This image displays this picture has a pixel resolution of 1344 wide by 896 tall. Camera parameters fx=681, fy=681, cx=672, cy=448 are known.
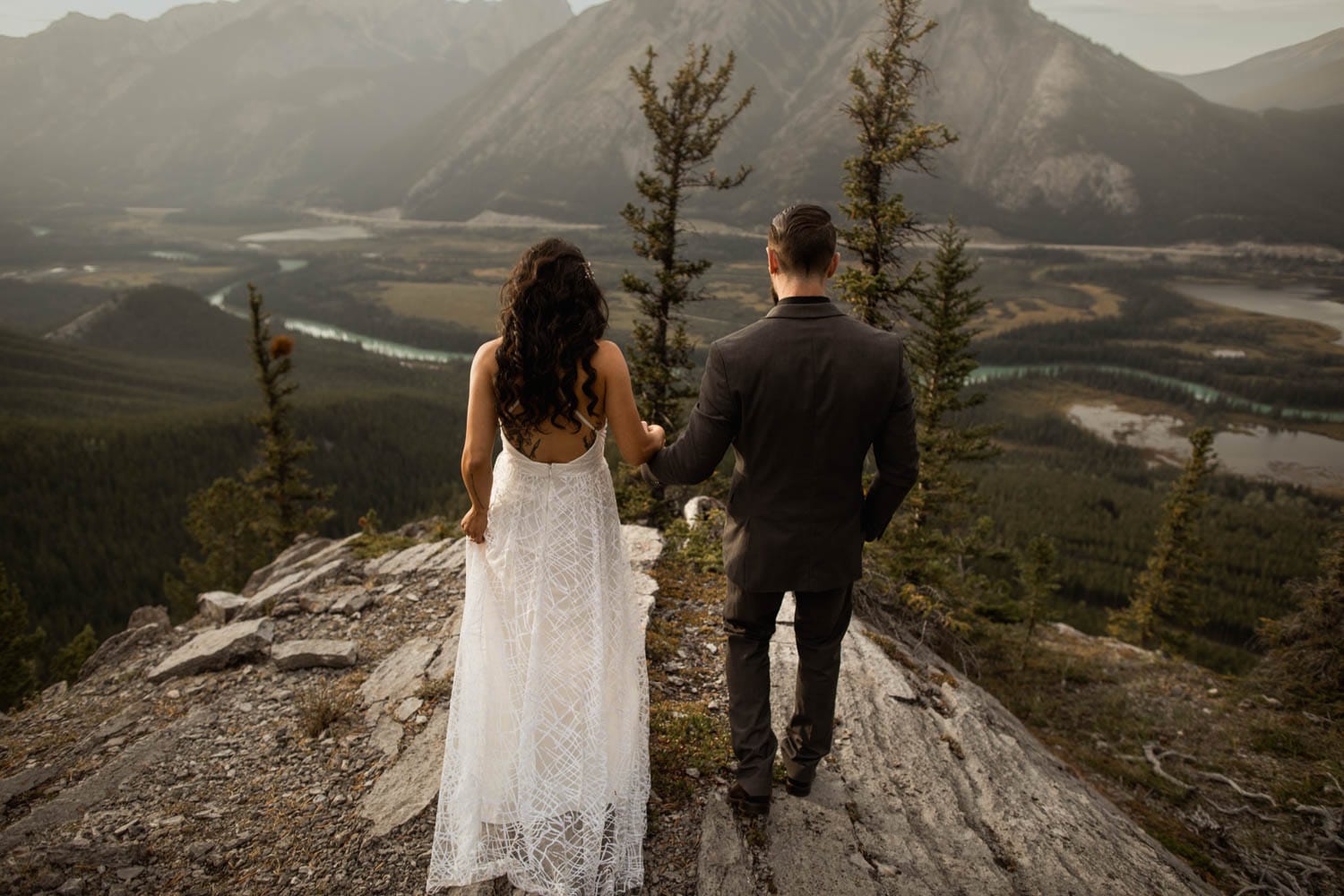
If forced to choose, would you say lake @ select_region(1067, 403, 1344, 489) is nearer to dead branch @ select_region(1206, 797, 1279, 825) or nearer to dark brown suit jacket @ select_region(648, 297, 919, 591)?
dead branch @ select_region(1206, 797, 1279, 825)

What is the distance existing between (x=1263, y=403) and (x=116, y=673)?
605ft

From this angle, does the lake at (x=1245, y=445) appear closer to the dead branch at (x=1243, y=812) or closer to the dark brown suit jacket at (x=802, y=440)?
the dead branch at (x=1243, y=812)

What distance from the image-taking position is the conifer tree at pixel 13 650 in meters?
26.2

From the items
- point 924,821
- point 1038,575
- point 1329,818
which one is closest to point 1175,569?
point 1038,575

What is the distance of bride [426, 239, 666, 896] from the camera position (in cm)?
446

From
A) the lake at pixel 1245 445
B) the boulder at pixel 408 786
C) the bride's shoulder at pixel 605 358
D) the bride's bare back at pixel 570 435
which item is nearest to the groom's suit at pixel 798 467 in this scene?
the bride's bare back at pixel 570 435

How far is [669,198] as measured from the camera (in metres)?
18.3

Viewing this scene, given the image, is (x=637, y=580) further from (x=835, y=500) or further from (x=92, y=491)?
(x=92, y=491)

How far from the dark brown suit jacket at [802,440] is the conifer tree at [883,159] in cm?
974

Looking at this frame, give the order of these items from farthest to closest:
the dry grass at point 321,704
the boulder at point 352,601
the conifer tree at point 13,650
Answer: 1. the conifer tree at point 13,650
2. the boulder at point 352,601
3. the dry grass at point 321,704

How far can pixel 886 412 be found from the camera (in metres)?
4.24

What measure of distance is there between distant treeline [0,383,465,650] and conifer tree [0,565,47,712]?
31.8 metres

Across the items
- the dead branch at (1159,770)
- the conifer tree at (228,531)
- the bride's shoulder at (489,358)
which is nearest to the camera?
the bride's shoulder at (489,358)

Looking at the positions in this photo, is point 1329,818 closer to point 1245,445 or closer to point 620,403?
point 620,403
